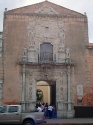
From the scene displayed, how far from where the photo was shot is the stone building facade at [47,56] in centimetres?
2222

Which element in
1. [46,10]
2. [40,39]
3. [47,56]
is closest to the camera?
[47,56]

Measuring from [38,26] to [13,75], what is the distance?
18.7ft

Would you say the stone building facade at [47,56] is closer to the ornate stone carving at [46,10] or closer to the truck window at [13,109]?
the ornate stone carving at [46,10]

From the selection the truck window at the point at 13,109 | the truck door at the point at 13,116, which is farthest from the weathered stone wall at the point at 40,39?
the truck door at the point at 13,116

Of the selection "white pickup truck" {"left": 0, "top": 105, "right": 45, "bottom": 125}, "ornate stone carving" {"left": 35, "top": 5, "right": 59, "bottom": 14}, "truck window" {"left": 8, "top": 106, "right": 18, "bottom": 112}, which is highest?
"ornate stone carving" {"left": 35, "top": 5, "right": 59, "bottom": 14}

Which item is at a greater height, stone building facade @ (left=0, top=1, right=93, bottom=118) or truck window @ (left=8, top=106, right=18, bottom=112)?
stone building facade @ (left=0, top=1, right=93, bottom=118)

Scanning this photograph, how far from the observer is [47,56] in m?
23.3

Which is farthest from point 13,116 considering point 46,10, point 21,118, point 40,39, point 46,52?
point 46,10

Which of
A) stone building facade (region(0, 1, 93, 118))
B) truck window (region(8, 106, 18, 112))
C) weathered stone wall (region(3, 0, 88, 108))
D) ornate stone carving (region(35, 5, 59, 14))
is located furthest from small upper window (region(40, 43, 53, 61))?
truck window (region(8, 106, 18, 112))

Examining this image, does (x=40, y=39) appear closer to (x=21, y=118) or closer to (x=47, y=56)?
(x=47, y=56)

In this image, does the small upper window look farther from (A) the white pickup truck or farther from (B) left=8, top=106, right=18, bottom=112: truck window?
(A) the white pickup truck

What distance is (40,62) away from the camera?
2258 centimetres

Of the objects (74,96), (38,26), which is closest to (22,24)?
(38,26)

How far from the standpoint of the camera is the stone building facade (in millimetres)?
22219
